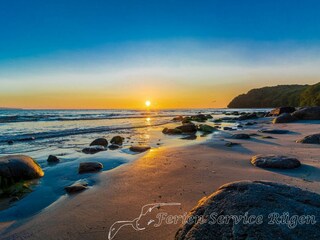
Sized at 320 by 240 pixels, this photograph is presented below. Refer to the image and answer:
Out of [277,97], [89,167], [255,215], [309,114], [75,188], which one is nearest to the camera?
[255,215]

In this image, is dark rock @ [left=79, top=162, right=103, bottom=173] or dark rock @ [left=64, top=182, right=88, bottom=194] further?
dark rock @ [left=79, top=162, right=103, bottom=173]

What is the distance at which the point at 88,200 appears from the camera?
5363 millimetres

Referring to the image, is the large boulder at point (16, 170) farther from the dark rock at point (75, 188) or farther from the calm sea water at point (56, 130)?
the calm sea water at point (56, 130)

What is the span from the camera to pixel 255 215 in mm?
2852

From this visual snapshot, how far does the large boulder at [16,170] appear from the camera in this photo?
6.85 m

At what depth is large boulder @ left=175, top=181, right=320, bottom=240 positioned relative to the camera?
104 inches

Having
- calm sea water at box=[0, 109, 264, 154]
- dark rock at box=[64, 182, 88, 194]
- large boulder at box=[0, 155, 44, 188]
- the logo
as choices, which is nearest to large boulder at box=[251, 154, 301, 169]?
the logo

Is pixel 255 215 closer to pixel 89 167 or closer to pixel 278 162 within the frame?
pixel 278 162

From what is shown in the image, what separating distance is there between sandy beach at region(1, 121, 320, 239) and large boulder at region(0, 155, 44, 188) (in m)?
2.01

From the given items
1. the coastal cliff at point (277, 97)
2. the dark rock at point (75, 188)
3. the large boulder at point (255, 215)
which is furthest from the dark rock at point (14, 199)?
the coastal cliff at point (277, 97)

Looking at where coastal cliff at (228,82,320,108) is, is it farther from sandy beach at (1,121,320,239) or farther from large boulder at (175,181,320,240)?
large boulder at (175,181,320,240)

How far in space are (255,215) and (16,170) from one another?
22.0 ft

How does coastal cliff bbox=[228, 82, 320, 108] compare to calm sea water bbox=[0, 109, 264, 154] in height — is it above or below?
above

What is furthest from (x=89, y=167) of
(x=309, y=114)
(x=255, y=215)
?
(x=309, y=114)
